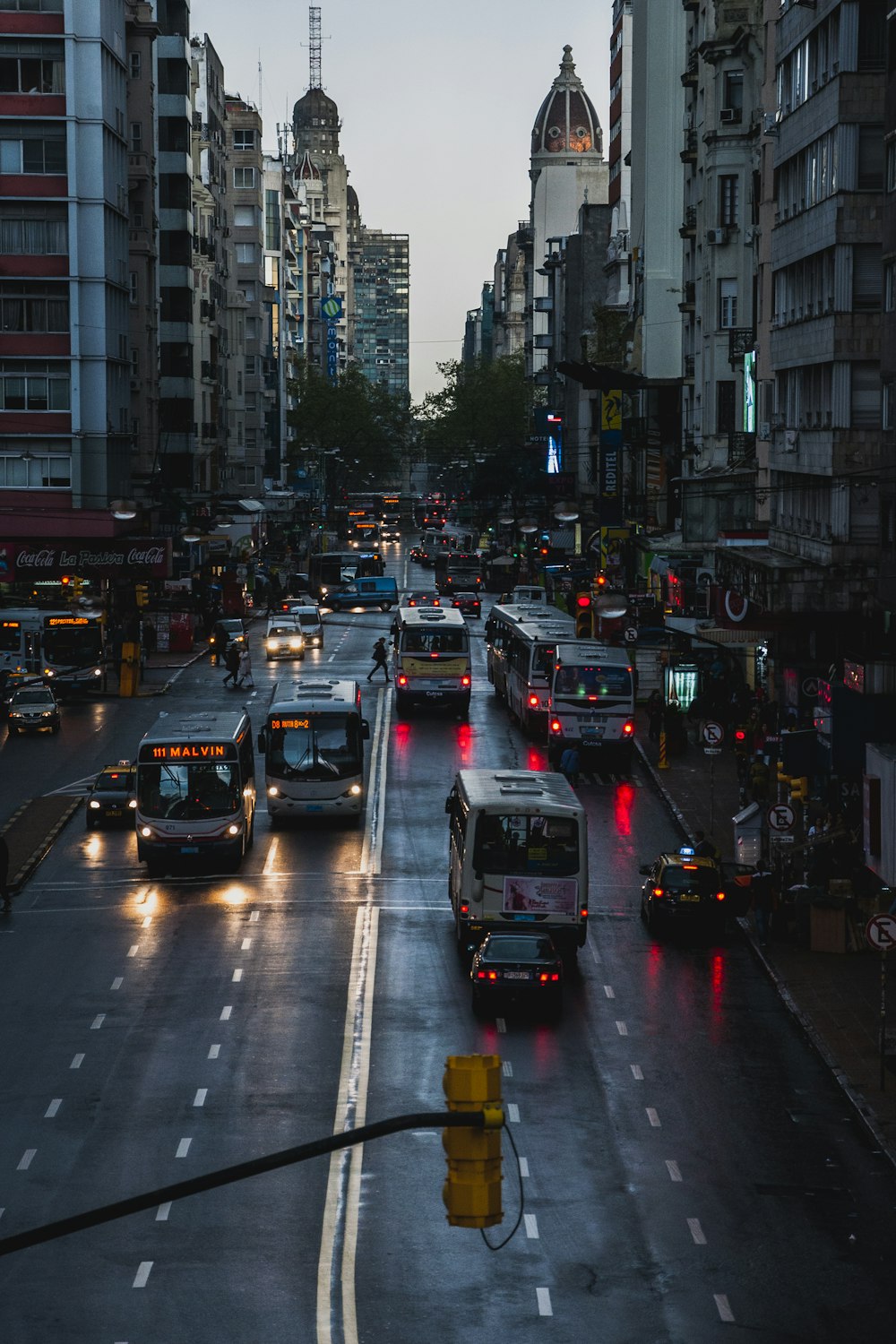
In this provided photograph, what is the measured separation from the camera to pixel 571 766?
54.9 m

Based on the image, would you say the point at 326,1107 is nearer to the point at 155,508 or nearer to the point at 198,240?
the point at 155,508

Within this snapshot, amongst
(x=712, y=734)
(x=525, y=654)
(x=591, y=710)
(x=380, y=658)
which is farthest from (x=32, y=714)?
(x=712, y=734)

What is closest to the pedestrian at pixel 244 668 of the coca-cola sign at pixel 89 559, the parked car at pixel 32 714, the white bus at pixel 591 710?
the parked car at pixel 32 714

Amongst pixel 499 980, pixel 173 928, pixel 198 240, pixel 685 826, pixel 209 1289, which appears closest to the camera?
pixel 209 1289

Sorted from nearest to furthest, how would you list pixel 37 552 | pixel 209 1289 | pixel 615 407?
pixel 209 1289
pixel 37 552
pixel 615 407

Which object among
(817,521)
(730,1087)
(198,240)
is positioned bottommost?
(730,1087)

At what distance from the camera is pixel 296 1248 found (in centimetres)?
2150

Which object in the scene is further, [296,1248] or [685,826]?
[685,826]

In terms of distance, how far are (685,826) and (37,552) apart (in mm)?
42825

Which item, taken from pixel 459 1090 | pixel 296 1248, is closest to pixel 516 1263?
pixel 296 1248

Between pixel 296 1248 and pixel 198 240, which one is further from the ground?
pixel 198 240

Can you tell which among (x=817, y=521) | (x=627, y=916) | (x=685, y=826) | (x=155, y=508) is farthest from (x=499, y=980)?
(x=155, y=508)

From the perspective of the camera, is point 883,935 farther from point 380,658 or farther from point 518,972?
point 380,658

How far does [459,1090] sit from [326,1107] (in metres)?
15.6
